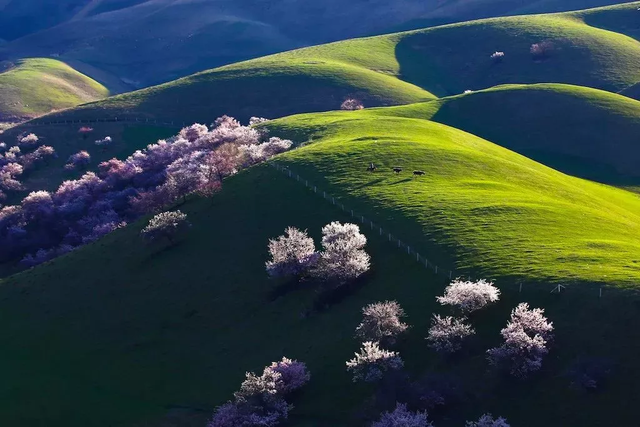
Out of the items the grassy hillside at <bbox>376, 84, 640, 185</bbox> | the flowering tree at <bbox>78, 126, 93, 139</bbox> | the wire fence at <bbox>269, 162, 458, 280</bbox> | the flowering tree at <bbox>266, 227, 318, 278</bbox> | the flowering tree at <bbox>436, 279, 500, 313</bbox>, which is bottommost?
the flowering tree at <bbox>78, 126, 93, 139</bbox>

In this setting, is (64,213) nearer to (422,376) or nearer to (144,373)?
(144,373)

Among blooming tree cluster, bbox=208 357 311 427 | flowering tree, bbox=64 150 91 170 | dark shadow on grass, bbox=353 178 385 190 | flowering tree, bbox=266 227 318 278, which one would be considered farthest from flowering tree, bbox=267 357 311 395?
flowering tree, bbox=64 150 91 170

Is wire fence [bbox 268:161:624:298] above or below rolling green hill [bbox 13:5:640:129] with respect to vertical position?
above

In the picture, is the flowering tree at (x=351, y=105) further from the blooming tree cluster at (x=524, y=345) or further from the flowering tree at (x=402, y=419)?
the flowering tree at (x=402, y=419)

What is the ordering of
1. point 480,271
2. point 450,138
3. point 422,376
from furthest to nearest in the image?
1. point 450,138
2. point 480,271
3. point 422,376

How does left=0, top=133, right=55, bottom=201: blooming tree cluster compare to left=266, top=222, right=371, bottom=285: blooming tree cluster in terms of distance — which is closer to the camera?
left=266, top=222, right=371, bottom=285: blooming tree cluster

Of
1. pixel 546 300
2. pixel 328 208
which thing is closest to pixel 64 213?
pixel 328 208

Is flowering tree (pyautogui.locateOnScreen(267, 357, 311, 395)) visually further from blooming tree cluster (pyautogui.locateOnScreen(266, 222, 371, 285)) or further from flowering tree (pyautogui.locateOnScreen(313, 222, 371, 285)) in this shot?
blooming tree cluster (pyautogui.locateOnScreen(266, 222, 371, 285))

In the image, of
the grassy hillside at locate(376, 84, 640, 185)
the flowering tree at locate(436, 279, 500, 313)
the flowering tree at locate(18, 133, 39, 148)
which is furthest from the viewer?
the flowering tree at locate(18, 133, 39, 148)

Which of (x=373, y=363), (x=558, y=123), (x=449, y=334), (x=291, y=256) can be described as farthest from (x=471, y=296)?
(x=558, y=123)
